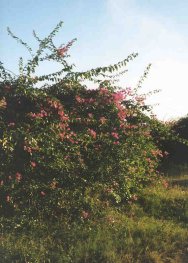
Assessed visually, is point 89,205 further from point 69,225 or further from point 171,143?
point 171,143

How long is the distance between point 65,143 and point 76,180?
2.59ft

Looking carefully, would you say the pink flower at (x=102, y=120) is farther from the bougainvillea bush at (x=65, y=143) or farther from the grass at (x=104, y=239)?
the grass at (x=104, y=239)

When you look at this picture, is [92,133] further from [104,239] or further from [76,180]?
[104,239]

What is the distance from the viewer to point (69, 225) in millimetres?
8695

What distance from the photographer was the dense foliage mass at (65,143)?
9055 millimetres

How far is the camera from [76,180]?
955 cm

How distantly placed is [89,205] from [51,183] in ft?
2.90

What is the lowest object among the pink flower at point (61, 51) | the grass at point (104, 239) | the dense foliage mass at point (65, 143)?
the grass at point (104, 239)

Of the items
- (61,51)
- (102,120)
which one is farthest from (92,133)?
(61,51)

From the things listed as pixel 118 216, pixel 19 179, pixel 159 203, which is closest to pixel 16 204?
pixel 19 179

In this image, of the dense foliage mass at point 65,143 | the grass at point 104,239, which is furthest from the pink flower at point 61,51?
the grass at point 104,239

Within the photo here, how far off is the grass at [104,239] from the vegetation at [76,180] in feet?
0.06

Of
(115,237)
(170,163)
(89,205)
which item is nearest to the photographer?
(115,237)

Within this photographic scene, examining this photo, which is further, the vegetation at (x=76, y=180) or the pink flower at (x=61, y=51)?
the pink flower at (x=61, y=51)
